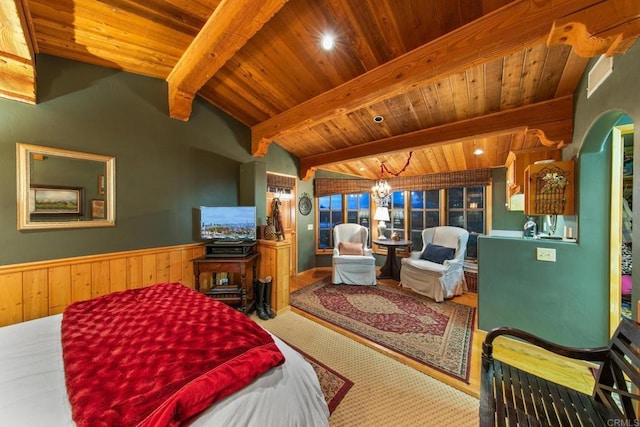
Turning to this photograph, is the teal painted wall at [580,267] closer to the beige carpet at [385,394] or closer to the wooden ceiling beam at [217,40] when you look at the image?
the beige carpet at [385,394]

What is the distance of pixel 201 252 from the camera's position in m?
3.14

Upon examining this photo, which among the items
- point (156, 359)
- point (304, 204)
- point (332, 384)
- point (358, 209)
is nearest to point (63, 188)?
point (156, 359)

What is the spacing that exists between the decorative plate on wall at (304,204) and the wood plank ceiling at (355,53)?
1911mm

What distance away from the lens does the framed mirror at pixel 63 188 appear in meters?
2.01

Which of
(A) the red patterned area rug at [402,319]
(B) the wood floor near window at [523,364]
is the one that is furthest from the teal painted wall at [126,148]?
(B) the wood floor near window at [523,364]

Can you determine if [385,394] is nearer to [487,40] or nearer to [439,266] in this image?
[439,266]

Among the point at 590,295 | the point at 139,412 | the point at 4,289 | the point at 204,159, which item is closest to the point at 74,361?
the point at 139,412

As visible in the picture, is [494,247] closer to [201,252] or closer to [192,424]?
[192,424]

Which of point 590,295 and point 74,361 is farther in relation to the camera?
point 590,295

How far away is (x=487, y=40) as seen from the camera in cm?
160

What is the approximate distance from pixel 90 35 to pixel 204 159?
57.6 inches

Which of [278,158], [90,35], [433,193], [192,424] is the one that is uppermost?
[90,35]

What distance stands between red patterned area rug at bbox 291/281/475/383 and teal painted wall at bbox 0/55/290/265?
207 cm

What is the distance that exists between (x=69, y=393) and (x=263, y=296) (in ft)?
7.20
